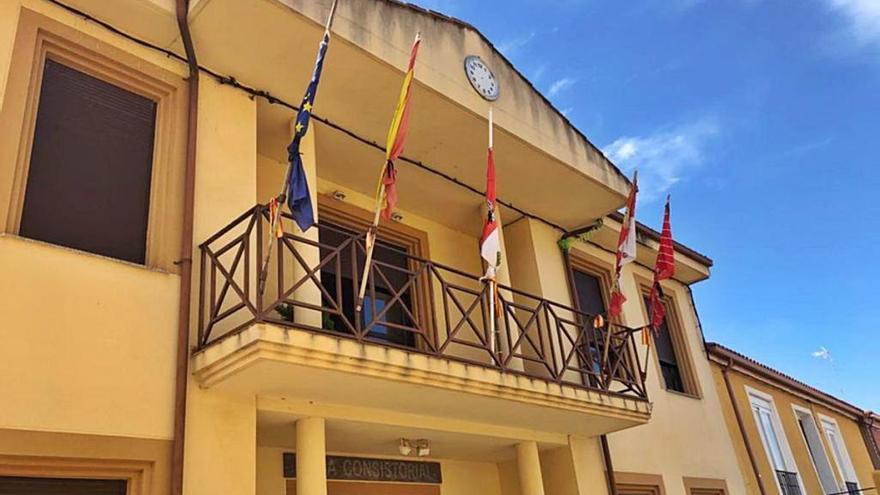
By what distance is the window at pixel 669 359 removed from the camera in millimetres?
13094

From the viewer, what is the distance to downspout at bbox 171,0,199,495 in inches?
220

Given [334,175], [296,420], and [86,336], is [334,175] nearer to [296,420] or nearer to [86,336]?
[296,420]

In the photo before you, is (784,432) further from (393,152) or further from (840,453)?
(393,152)

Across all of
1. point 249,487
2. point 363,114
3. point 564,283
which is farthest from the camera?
point 564,283

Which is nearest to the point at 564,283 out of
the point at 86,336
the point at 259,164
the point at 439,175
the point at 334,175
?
the point at 439,175

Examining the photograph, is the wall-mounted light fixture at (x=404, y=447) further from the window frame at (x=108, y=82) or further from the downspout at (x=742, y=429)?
the downspout at (x=742, y=429)

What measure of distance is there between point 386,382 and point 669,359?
8304 mm

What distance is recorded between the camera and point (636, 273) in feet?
43.9

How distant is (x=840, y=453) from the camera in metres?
18.3

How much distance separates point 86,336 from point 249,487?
172 cm

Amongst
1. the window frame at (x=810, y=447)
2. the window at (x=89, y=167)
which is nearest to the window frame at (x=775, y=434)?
the window frame at (x=810, y=447)

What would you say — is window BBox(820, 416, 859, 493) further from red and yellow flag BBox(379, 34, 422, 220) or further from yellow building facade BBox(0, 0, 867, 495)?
red and yellow flag BBox(379, 34, 422, 220)

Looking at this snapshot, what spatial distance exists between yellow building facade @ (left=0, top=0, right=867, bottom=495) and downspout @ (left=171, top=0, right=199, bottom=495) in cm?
2

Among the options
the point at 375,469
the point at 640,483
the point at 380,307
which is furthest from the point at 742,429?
the point at 375,469
